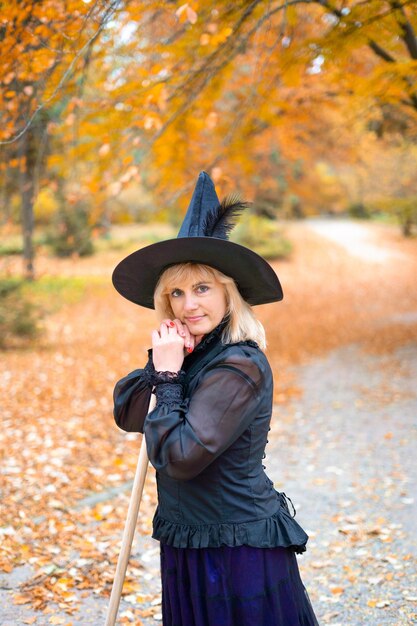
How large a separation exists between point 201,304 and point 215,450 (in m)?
0.50

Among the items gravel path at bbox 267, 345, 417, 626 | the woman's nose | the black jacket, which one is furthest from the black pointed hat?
gravel path at bbox 267, 345, 417, 626

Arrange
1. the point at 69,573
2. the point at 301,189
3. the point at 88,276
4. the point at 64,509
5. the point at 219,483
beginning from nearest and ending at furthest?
the point at 219,483
the point at 69,573
the point at 64,509
the point at 88,276
the point at 301,189

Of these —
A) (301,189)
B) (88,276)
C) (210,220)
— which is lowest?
(210,220)

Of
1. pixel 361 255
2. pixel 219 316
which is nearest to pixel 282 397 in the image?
pixel 219 316

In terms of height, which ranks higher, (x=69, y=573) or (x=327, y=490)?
(x=327, y=490)

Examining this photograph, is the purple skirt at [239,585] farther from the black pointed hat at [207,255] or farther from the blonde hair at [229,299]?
the black pointed hat at [207,255]

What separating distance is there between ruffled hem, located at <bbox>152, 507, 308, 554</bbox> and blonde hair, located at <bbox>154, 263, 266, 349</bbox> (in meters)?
0.59

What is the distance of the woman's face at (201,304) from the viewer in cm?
210

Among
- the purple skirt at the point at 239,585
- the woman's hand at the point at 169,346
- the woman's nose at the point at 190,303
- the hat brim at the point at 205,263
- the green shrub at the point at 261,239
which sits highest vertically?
the green shrub at the point at 261,239

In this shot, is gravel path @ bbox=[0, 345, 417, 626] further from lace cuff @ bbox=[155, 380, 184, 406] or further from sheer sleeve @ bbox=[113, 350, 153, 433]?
lace cuff @ bbox=[155, 380, 184, 406]

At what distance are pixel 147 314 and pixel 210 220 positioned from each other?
1326cm

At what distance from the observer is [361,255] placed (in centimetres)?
2550

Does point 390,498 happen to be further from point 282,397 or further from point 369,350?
point 369,350

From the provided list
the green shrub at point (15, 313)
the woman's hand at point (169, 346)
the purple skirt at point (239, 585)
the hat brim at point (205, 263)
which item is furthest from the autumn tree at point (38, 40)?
the green shrub at point (15, 313)
